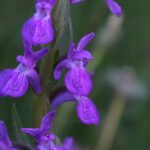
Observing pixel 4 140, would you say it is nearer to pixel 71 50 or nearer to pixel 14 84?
pixel 14 84

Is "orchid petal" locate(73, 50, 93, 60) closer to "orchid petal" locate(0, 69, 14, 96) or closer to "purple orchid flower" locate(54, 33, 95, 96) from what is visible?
"purple orchid flower" locate(54, 33, 95, 96)

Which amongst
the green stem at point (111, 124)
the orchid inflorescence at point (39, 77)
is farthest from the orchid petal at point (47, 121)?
the green stem at point (111, 124)

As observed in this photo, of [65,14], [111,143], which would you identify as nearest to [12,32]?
[111,143]

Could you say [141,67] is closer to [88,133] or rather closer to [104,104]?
[104,104]

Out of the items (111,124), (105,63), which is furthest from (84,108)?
(105,63)

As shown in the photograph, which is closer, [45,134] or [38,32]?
[38,32]

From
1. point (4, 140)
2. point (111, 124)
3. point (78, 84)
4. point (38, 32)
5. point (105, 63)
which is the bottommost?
point (111, 124)

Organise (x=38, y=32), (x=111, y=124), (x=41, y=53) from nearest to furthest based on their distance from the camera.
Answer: (x=38, y=32), (x=41, y=53), (x=111, y=124)

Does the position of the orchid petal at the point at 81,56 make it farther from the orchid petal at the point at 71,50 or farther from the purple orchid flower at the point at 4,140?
the purple orchid flower at the point at 4,140
